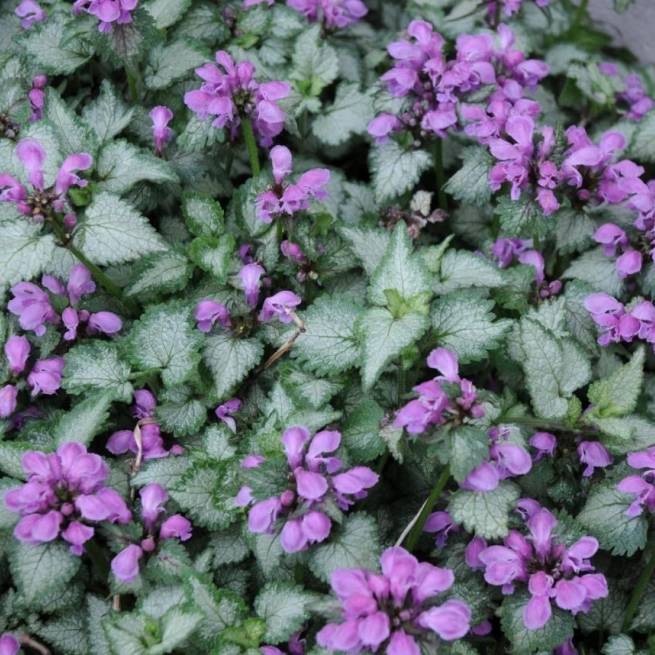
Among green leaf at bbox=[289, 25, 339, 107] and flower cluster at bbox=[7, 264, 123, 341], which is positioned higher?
green leaf at bbox=[289, 25, 339, 107]

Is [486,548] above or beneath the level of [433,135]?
beneath

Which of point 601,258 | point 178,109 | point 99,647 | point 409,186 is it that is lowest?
point 99,647

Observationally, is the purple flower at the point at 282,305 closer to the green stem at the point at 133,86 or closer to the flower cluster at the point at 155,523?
the flower cluster at the point at 155,523

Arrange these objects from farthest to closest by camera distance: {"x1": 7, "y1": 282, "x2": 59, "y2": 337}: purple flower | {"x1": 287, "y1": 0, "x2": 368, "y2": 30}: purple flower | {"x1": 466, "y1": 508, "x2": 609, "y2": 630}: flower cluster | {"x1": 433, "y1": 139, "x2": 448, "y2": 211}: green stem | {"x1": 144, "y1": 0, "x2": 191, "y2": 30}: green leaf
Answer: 1. {"x1": 287, "y1": 0, "x2": 368, "y2": 30}: purple flower
2. {"x1": 433, "y1": 139, "x2": 448, "y2": 211}: green stem
3. {"x1": 144, "y1": 0, "x2": 191, "y2": 30}: green leaf
4. {"x1": 7, "y1": 282, "x2": 59, "y2": 337}: purple flower
5. {"x1": 466, "y1": 508, "x2": 609, "y2": 630}: flower cluster

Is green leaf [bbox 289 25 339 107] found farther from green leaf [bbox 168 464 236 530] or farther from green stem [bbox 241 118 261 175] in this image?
green leaf [bbox 168 464 236 530]

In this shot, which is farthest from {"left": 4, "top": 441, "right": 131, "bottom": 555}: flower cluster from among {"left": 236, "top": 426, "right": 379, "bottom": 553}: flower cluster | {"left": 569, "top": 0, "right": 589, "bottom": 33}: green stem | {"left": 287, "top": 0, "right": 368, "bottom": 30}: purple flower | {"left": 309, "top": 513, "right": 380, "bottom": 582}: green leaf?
{"left": 569, "top": 0, "right": 589, "bottom": 33}: green stem

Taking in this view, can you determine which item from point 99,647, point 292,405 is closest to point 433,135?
point 292,405

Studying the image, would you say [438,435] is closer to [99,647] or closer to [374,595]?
[374,595]
